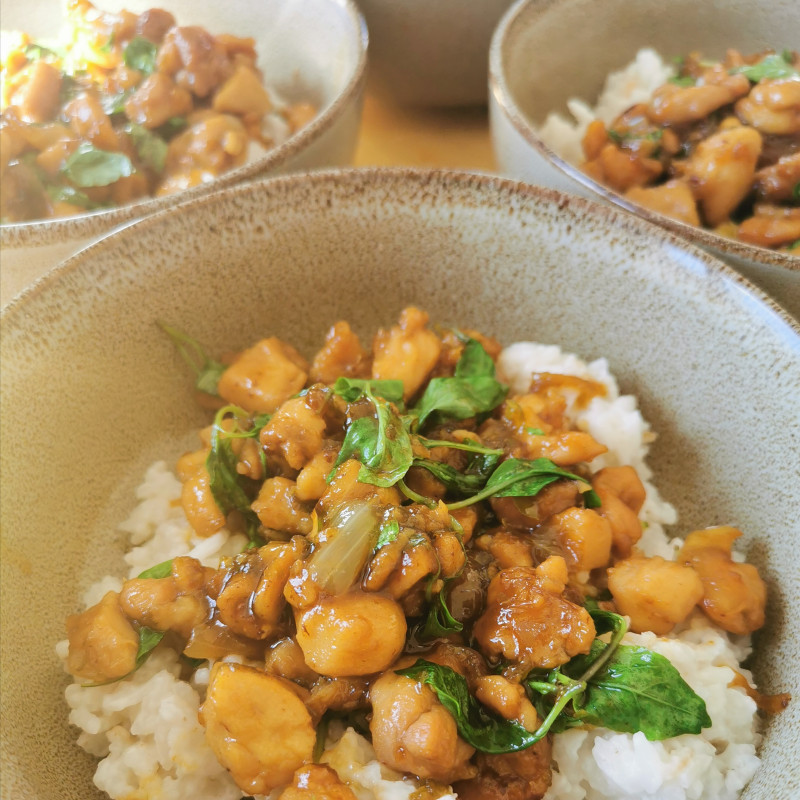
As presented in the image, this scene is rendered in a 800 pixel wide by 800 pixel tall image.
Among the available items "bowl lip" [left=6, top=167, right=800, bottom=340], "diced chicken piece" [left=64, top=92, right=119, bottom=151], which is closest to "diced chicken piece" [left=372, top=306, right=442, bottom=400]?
"bowl lip" [left=6, top=167, right=800, bottom=340]

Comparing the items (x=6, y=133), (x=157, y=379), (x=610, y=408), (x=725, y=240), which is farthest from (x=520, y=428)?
(x=6, y=133)

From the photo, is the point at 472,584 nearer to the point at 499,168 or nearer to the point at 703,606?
the point at 703,606

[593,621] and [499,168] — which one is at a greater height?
[499,168]

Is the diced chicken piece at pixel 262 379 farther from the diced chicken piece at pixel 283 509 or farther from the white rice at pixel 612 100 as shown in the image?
the white rice at pixel 612 100

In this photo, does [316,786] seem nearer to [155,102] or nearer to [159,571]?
[159,571]

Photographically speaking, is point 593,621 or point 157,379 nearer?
point 593,621

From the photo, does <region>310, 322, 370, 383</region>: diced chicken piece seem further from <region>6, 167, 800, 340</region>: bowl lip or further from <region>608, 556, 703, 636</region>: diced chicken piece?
<region>608, 556, 703, 636</region>: diced chicken piece
